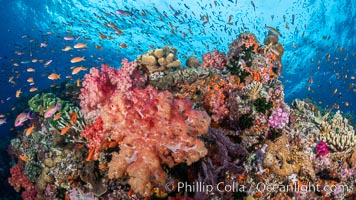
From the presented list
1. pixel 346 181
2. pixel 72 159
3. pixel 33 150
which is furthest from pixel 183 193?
pixel 33 150

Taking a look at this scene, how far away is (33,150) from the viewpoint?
877 centimetres

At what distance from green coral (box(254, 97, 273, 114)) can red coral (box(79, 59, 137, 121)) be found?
354cm

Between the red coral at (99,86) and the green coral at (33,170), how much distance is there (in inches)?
140

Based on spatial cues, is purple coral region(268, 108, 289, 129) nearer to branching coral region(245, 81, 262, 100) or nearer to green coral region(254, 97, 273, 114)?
green coral region(254, 97, 273, 114)

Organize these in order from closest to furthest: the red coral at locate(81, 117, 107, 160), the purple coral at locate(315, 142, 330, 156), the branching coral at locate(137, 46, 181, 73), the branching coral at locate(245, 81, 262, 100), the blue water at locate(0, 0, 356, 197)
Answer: the red coral at locate(81, 117, 107, 160)
the purple coral at locate(315, 142, 330, 156)
the branching coral at locate(245, 81, 262, 100)
the branching coral at locate(137, 46, 181, 73)
the blue water at locate(0, 0, 356, 197)

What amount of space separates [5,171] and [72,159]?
39.8 feet

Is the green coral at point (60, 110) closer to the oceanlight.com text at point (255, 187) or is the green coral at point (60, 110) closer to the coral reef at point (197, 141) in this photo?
the coral reef at point (197, 141)

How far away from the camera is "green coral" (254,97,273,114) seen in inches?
261

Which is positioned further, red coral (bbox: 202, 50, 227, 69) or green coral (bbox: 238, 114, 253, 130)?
red coral (bbox: 202, 50, 227, 69)

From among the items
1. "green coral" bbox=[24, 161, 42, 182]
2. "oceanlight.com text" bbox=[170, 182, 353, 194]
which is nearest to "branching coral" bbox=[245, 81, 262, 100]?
"oceanlight.com text" bbox=[170, 182, 353, 194]

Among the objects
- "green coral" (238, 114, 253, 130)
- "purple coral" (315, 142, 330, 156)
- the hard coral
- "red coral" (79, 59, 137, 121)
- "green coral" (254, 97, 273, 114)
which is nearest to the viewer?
the hard coral

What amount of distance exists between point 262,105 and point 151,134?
3.55 meters

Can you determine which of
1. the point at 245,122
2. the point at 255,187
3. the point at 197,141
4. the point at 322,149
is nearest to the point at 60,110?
the point at 197,141

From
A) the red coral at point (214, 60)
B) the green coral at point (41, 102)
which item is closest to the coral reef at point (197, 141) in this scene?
the red coral at point (214, 60)
